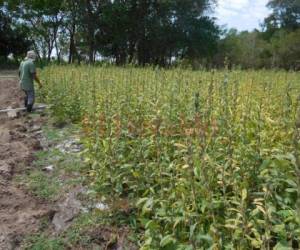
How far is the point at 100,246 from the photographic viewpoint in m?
4.22

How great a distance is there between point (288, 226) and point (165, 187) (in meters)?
1.37

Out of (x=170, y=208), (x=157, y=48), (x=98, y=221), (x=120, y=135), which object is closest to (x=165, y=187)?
(x=170, y=208)

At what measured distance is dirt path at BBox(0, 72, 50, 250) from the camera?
4.56 m

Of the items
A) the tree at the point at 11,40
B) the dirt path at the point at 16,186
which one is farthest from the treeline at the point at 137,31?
the dirt path at the point at 16,186

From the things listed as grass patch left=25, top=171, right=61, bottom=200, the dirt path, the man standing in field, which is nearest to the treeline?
the man standing in field

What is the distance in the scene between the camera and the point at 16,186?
5723mm

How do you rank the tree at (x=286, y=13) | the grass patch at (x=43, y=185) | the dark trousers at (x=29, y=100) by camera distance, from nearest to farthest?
the grass patch at (x=43, y=185), the dark trousers at (x=29, y=100), the tree at (x=286, y=13)

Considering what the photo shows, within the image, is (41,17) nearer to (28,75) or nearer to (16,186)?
(28,75)

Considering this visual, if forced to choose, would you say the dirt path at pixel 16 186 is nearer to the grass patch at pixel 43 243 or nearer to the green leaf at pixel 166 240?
the grass patch at pixel 43 243

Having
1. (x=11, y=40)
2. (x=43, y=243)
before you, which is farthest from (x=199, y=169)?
(x=11, y=40)

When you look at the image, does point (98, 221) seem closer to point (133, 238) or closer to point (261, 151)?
point (133, 238)

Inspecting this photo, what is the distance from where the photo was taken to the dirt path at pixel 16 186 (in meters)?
4.56

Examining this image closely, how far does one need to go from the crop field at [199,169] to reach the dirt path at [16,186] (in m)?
0.79

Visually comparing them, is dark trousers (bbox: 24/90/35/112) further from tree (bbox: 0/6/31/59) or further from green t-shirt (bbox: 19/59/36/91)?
tree (bbox: 0/6/31/59)
